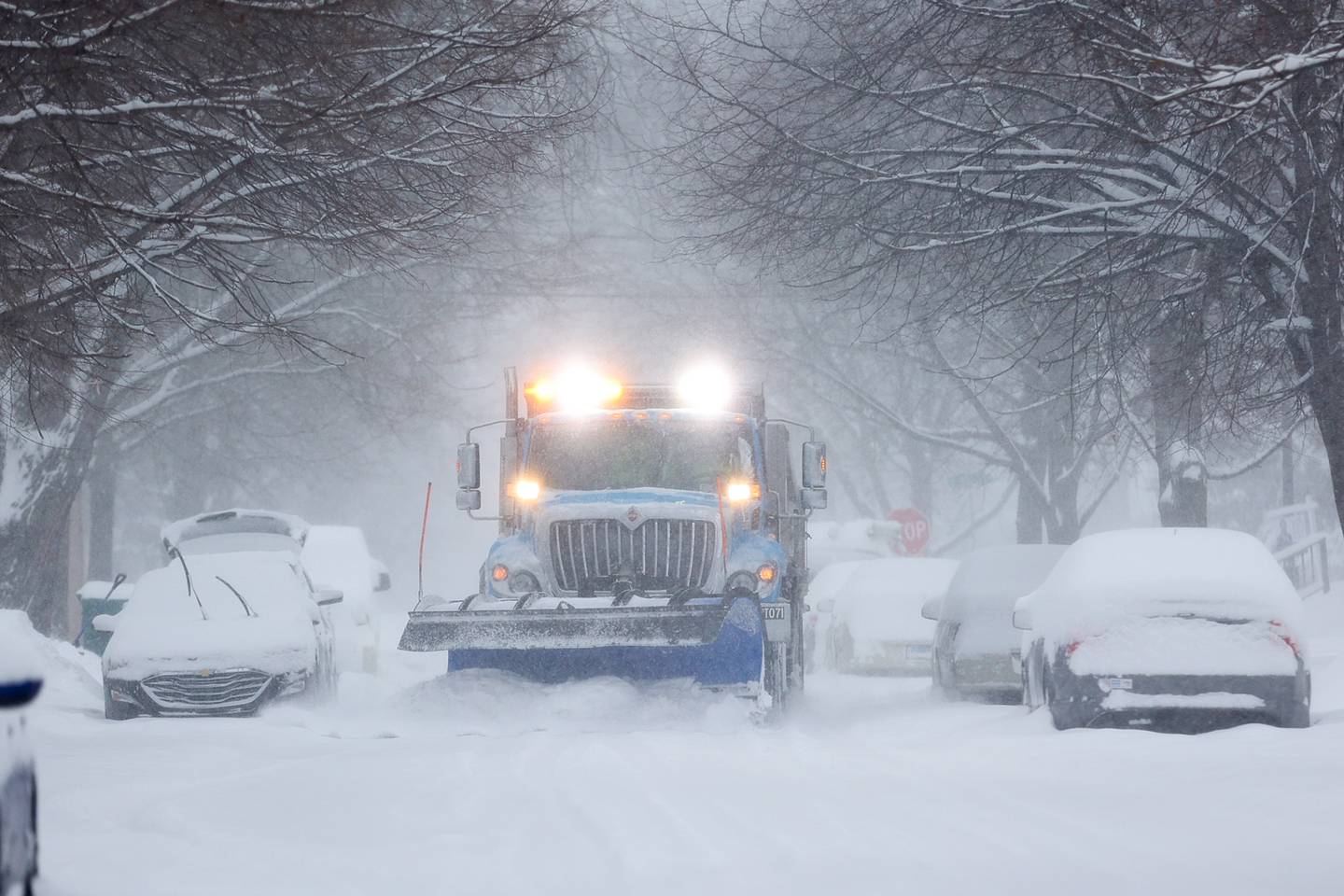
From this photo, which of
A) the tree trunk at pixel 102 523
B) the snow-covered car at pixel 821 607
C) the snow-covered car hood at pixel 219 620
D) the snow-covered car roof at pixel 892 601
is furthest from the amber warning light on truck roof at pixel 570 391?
the tree trunk at pixel 102 523

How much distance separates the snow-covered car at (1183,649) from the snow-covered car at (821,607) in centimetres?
1072

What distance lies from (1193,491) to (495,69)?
12.3 metres

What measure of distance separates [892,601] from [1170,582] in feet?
Answer: 34.5

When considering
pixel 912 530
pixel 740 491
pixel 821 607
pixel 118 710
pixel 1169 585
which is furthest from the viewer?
pixel 912 530

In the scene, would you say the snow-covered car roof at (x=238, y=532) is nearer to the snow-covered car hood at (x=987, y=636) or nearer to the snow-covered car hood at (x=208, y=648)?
the snow-covered car hood at (x=208, y=648)

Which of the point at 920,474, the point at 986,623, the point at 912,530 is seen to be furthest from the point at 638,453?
the point at 920,474

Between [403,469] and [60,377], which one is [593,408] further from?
[403,469]

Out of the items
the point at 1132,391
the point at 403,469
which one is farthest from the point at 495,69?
the point at 403,469

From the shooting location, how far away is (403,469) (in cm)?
7406

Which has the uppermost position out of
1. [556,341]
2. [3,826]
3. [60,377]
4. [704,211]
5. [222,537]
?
[556,341]

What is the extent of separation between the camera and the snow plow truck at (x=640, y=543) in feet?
39.9

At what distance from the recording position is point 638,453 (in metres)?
14.6

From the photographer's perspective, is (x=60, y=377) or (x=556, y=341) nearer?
(x=60, y=377)

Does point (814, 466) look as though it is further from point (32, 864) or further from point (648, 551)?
point (32, 864)
